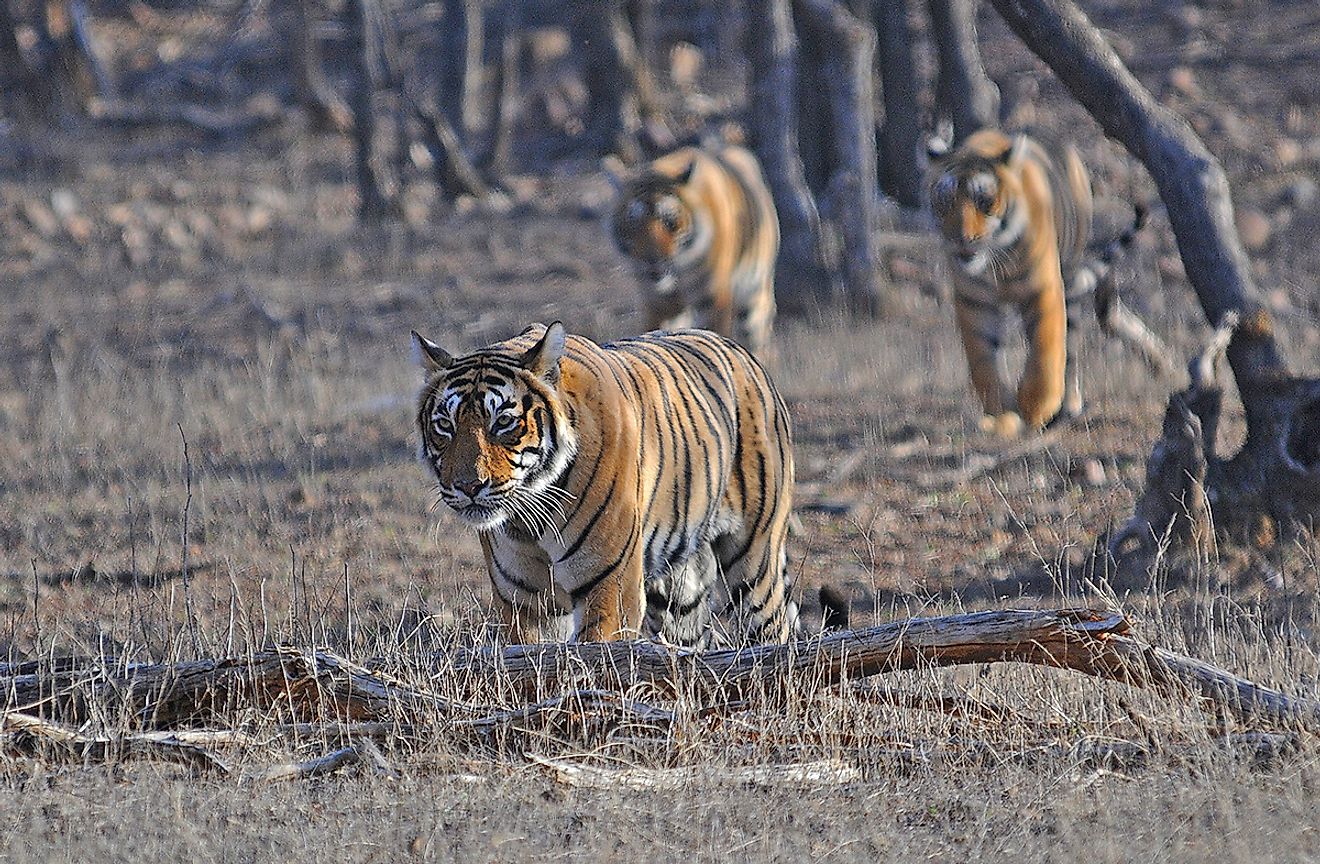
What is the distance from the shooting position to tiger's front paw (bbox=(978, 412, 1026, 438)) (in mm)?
8906

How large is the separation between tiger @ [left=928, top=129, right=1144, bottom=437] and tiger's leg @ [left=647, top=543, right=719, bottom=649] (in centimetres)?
389

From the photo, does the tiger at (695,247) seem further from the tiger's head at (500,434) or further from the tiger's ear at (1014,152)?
the tiger's head at (500,434)

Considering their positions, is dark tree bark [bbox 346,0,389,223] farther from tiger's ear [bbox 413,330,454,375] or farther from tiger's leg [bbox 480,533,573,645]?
tiger's leg [bbox 480,533,573,645]

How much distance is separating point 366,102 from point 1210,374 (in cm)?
1082

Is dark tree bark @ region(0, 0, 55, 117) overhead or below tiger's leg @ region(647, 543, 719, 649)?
overhead


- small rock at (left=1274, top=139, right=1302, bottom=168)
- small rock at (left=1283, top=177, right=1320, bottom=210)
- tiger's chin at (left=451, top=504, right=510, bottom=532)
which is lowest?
tiger's chin at (left=451, top=504, right=510, bottom=532)

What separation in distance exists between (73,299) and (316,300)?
2235 millimetres

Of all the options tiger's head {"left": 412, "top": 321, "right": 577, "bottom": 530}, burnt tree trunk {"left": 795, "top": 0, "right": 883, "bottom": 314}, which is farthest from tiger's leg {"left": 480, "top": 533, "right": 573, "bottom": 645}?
burnt tree trunk {"left": 795, "top": 0, "right": 883, "bottom": 314}

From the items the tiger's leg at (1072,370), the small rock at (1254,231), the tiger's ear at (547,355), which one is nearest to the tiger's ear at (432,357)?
the tiger's ear at (547,355)

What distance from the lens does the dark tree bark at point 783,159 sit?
1207 cm

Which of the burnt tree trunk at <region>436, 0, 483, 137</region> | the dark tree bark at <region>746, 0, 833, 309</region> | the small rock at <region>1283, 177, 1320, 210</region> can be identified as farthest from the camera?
the burnt tree trunk at <region>436, 0, 483, 137</region>

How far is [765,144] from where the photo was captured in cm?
1235

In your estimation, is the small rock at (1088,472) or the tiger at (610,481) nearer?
the tiger at (610,481)

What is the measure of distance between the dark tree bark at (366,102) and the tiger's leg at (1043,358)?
8.11 metres
